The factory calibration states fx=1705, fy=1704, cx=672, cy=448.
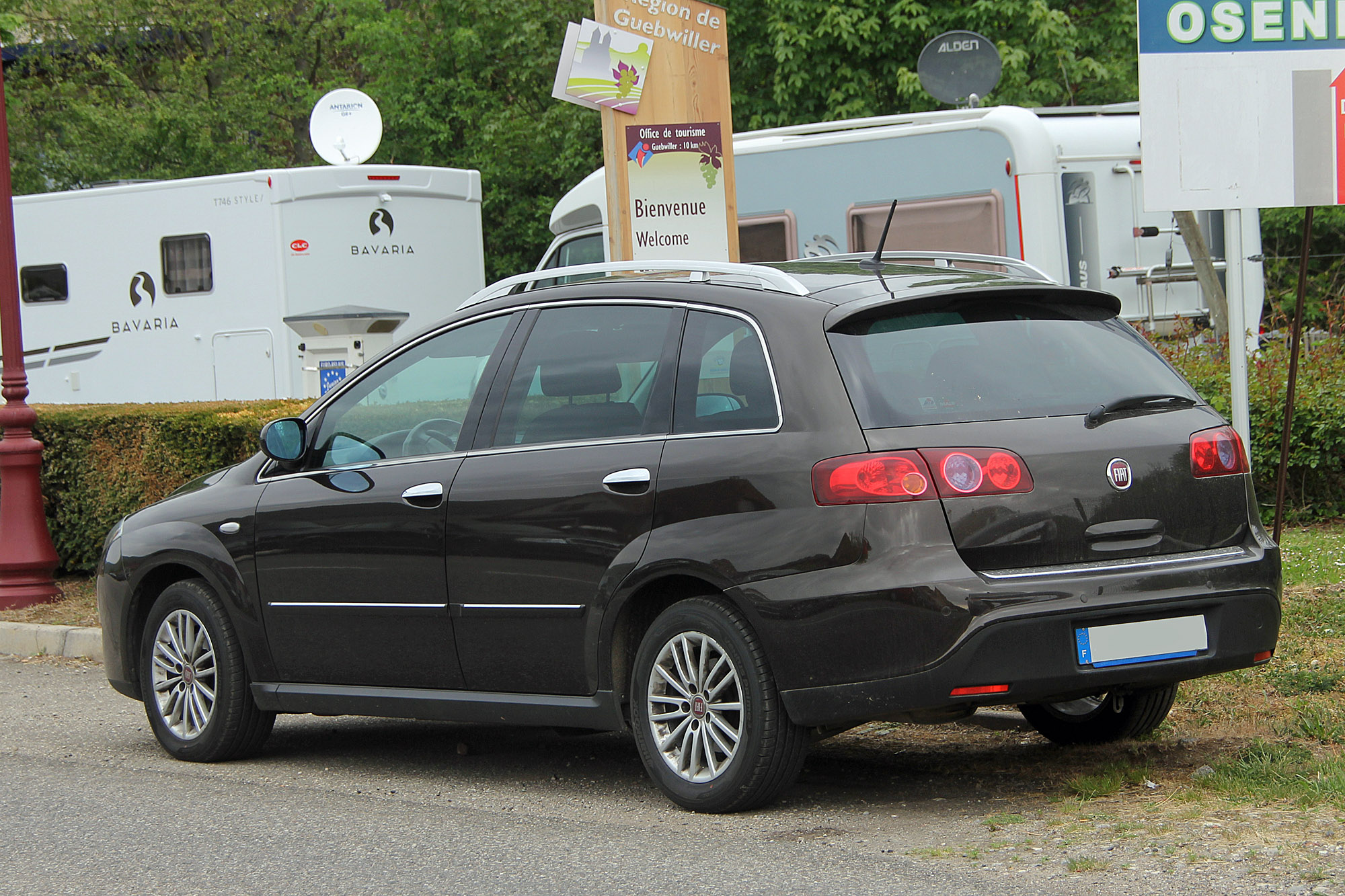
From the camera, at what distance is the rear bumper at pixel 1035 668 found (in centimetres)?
486

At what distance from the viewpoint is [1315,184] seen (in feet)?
23.6

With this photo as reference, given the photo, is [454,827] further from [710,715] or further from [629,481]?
[629,481]

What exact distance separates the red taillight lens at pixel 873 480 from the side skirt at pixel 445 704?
3.66 ft

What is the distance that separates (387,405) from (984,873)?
9.84 ft

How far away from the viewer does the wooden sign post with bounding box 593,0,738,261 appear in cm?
923

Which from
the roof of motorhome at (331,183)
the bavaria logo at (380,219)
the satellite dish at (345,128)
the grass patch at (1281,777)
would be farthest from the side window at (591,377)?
the satellite dish at (345,128)

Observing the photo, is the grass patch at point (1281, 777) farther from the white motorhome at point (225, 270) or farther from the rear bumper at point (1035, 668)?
the white motorhome at point (225, 270)

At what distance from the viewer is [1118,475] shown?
16.8 feet

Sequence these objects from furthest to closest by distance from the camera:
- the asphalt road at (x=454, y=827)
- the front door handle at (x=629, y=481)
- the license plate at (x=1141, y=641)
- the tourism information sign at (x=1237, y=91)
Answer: the tourism information sign at (x=1237, y=91), the front door handle at (x=629, y=481), the license plate at (x=1141, y=641), the asphalt road at (x=454, y=827)

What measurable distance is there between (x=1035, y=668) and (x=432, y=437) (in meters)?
2.41

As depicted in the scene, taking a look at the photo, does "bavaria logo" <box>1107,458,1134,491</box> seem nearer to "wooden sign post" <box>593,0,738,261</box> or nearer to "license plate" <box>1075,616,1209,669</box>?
"license plate" <box>1075,616,1209,669</box>

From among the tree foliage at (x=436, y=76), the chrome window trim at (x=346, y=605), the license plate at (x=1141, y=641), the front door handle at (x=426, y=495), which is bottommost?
the license plate at (x=1141, y=641)

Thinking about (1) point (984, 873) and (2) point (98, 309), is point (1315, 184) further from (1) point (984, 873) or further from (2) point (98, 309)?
(2) point (98, 309)

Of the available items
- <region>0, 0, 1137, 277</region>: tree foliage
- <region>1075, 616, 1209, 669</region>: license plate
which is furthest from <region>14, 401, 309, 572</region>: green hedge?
<region>0, 0, 1137, 277</region>: tree foliage
